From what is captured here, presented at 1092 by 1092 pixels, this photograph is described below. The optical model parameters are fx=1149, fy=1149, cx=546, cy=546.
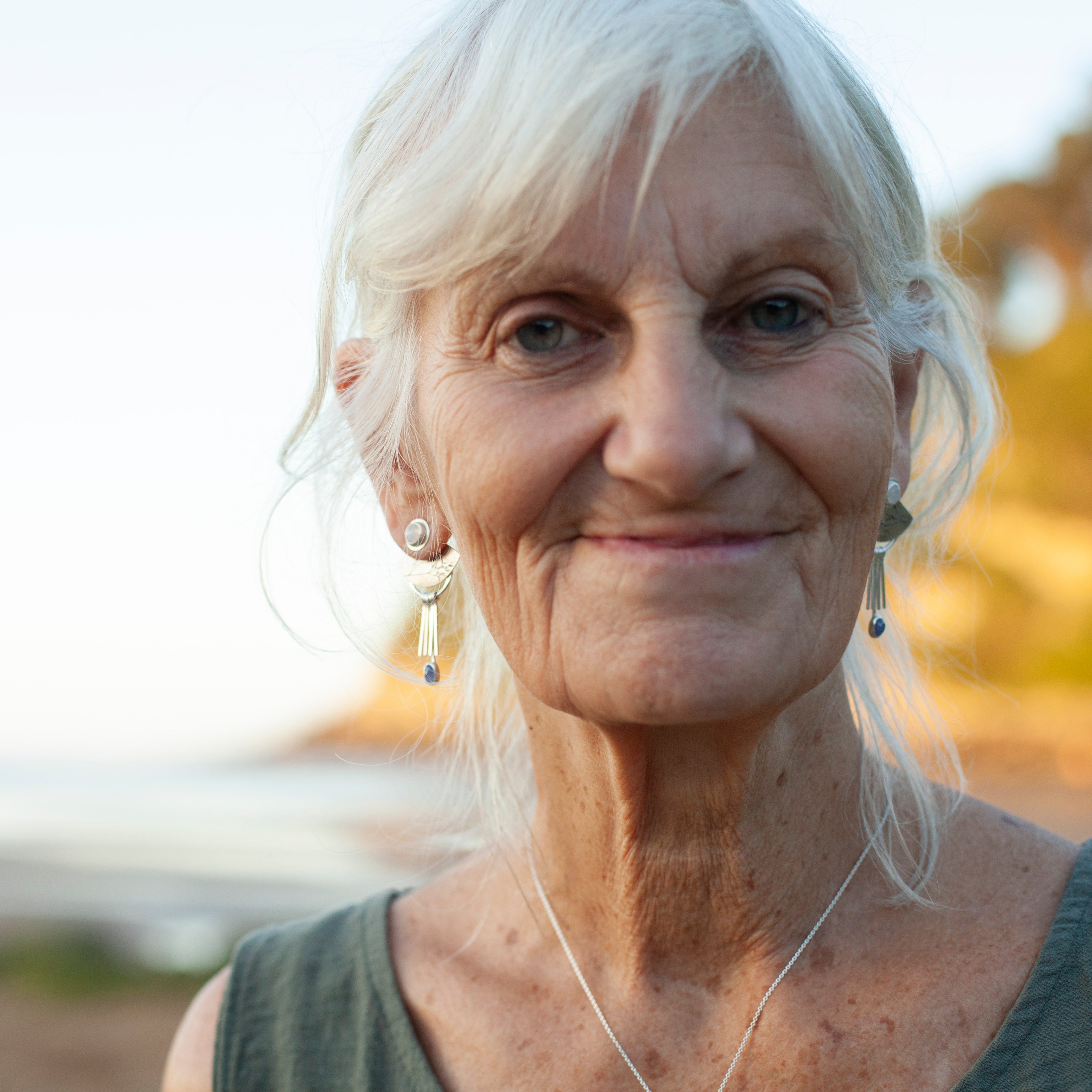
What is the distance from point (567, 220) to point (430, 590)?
87 centimetres

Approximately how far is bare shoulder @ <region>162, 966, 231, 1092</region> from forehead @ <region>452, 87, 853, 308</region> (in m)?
1.62

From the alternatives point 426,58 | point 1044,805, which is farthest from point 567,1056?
point 1044,805

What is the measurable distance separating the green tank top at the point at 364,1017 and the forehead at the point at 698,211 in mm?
1205

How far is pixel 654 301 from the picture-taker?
1.65 m

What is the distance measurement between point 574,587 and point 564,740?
48cm

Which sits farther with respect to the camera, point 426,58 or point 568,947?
point 568,947

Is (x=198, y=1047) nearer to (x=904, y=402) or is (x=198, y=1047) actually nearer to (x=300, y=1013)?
(x=300, y=1013)

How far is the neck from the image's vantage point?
1.94 metres

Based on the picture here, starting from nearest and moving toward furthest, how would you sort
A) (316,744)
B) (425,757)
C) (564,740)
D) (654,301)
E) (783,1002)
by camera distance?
(654,301) < (783,1002) < (564,740) < (425,757) < (316,744)

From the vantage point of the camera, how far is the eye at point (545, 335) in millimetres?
1744

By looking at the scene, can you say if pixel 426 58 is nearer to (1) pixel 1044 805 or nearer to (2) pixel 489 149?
(2) pixel 489 149

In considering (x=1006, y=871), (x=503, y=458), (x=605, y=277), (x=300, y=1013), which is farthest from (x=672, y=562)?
(x=300, y=1013)

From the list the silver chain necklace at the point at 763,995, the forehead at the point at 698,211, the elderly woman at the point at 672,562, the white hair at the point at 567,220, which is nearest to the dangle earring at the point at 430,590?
the elderly woman at the point at 672,562

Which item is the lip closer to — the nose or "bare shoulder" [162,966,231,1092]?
the nose
